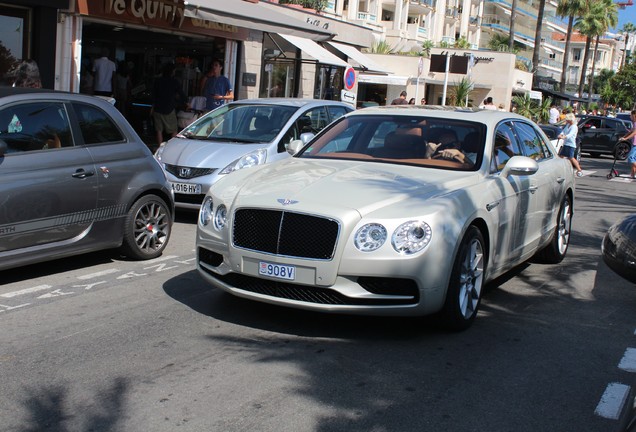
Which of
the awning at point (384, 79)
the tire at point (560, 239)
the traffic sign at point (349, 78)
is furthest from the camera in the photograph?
the awning at point (384, 79)

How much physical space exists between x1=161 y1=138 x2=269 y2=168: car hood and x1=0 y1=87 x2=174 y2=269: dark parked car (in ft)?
6.96

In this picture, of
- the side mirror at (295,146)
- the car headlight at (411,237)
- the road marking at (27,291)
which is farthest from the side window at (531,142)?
the road marking at (27,291)

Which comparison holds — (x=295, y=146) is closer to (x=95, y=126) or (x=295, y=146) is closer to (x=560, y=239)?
(x=95, y=126)

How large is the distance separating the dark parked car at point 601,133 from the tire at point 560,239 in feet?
79.4

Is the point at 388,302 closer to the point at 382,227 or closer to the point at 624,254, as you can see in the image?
the point at 382,227

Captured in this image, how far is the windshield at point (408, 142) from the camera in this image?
6.65m

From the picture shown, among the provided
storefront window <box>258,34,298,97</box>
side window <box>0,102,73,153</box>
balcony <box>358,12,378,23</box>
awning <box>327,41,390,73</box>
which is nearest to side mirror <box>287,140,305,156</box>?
side window <box>0,102,73,153</box>

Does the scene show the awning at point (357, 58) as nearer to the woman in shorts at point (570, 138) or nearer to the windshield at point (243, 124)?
the woman in shorts at point (570, 138)

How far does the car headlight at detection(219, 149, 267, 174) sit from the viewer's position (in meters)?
10.2

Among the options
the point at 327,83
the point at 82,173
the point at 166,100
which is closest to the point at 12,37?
the point at 166,100

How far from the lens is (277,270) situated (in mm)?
5391

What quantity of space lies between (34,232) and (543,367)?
4.25 meters

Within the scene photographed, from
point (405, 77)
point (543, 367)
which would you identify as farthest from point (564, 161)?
point (405, 77)

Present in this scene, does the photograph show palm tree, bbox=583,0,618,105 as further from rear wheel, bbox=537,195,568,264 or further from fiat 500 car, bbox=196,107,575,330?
fiat 500 car, bbox=196,107,575,330
